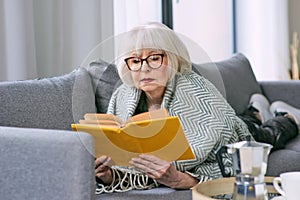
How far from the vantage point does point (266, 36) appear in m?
4.54

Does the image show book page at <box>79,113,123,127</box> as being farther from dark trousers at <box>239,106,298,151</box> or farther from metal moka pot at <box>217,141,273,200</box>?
dark trousers at <box>239,106,298,151</box>

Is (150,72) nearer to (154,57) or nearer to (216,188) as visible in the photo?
(154,57)

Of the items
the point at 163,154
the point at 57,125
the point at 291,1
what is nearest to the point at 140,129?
the point at 163,154

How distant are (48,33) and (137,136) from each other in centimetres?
123

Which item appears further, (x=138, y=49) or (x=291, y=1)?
(x=291, y=1)

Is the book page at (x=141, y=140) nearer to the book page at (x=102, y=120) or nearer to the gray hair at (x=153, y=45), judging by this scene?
the book page at (x=102, y=120)

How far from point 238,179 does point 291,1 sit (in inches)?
153

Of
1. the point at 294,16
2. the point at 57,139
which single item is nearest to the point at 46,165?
the point at 57,139

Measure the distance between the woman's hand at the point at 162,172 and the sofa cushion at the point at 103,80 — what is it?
0.97ft

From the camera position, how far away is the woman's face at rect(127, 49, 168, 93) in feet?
5.56

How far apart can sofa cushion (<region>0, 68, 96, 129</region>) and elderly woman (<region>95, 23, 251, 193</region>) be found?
0.43 feet

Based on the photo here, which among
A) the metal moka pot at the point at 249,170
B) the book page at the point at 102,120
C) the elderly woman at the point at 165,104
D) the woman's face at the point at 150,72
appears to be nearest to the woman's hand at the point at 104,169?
the elderly woman at the point at 165,104

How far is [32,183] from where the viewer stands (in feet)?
4.87

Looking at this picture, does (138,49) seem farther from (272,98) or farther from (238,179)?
(272,98)
